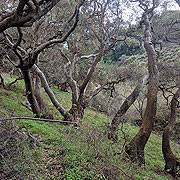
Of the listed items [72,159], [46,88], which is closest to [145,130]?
[72,159]

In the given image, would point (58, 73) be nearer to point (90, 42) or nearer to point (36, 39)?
point (90, 42)

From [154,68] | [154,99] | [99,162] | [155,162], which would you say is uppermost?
[154,68]

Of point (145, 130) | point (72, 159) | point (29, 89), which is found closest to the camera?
point (72, 159)

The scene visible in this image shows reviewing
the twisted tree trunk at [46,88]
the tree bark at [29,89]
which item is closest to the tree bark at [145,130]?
the twisted tree trunk at [46,88]

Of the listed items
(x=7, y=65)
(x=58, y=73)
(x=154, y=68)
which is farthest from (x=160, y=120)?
(x=154, y=68)

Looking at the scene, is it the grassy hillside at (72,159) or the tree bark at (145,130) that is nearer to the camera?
the grassy hillside at (72,159)

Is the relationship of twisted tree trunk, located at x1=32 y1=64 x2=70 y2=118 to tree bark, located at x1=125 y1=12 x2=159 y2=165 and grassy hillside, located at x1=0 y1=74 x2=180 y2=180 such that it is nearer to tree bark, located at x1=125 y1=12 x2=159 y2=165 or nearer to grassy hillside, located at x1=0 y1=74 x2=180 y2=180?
grassy hillside, located at x1=0 y1=74 x2=180 y2=180

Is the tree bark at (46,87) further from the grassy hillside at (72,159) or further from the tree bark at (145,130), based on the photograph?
the tree bark at (145,130)

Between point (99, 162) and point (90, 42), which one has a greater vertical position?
point (90, 42)

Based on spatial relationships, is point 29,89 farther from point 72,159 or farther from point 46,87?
point 72,159

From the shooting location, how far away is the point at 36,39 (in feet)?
47.5

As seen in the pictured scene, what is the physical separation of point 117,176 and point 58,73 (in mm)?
13612

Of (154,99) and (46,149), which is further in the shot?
(154,99)

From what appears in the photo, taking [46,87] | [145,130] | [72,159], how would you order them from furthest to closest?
[46,87]
[145,130]
[72,159]
